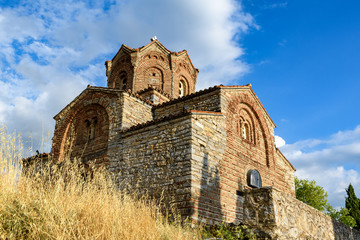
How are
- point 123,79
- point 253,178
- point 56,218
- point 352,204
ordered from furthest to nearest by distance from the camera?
point 352,204 < point 123,79 < point 253,178 < point 56,218

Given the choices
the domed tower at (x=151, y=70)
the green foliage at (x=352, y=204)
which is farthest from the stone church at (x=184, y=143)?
the green foliage at (x=352, y=204)

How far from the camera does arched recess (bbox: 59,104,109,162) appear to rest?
10.9 metres

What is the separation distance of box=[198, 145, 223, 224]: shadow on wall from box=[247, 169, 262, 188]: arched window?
1888mm

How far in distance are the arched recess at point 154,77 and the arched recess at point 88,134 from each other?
4419 millimetres

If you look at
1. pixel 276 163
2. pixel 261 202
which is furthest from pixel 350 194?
pixel 261 202

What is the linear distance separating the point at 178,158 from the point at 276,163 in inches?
244

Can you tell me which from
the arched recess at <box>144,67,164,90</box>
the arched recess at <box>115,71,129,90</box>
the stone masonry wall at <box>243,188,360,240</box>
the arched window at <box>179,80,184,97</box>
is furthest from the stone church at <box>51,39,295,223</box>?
the stone masonry wall at <box>243,188,360,240</box>

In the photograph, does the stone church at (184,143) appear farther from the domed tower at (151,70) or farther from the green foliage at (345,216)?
the green foliage at (345,216)

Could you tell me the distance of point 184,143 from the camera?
27.3ft

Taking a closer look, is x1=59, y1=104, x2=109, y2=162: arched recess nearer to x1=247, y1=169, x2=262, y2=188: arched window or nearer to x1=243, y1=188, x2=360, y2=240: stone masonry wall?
x1=247, y1=169, x2=262, y2=188: arched window

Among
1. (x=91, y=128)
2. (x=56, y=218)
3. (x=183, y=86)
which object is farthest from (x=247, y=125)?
(x=56, y=218)

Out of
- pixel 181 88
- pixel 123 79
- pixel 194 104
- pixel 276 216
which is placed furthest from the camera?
pixel 181 88

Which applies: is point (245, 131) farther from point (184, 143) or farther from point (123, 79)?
point (123, 79)

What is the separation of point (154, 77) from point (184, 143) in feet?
27.6
